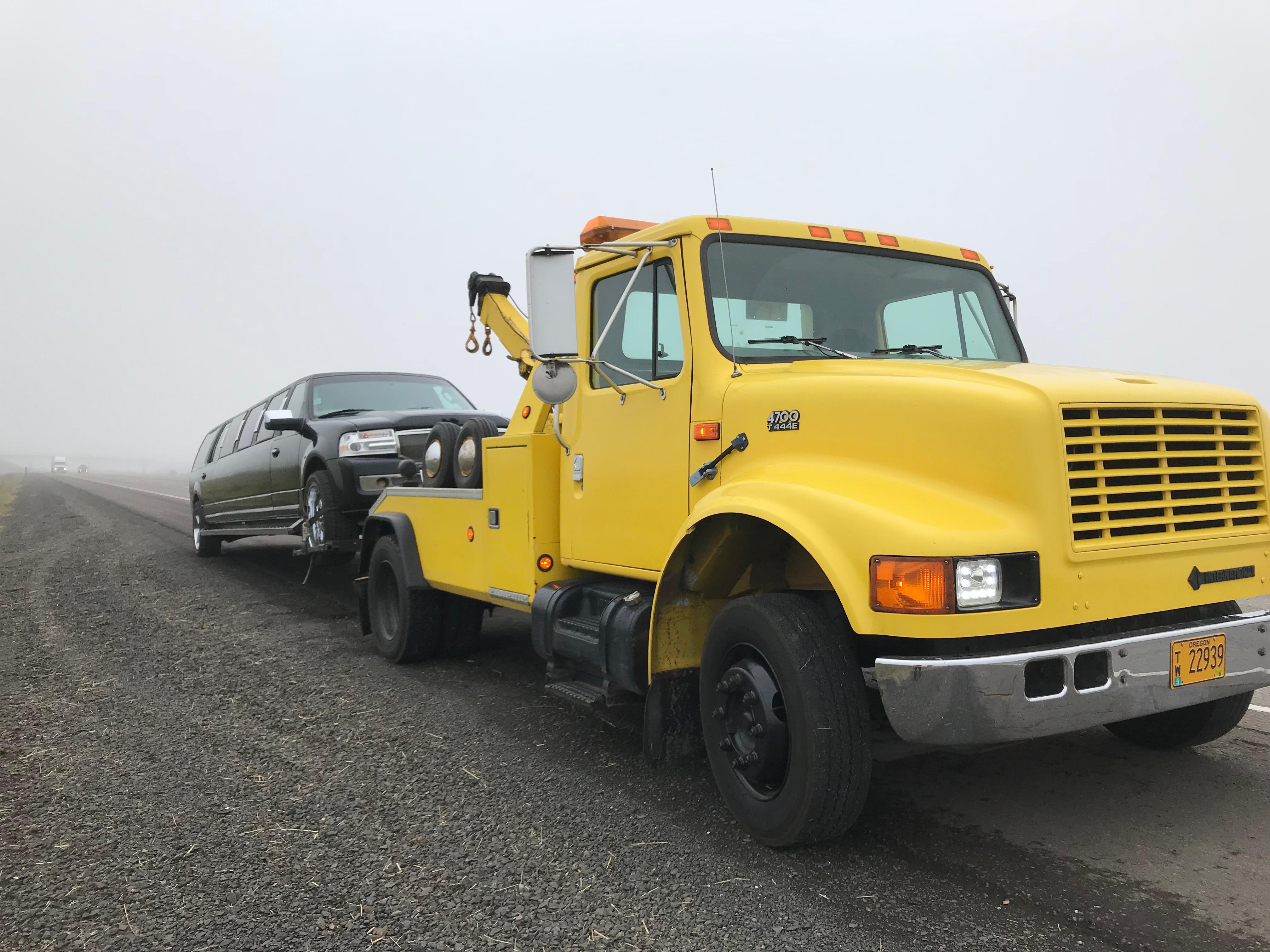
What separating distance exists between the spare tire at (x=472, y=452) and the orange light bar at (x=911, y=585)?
10.9 feet

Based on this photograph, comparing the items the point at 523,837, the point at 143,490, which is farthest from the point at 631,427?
the point at 143,490

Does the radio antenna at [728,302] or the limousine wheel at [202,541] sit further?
the limousine wheel at [202,541]

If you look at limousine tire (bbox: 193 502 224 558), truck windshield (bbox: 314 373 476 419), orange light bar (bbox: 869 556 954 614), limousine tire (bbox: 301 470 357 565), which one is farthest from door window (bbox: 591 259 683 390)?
limousine tire (bbox: 193 502 224 558)

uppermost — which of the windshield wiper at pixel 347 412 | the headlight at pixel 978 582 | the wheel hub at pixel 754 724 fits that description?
the windshield wiper at pixel 347 412

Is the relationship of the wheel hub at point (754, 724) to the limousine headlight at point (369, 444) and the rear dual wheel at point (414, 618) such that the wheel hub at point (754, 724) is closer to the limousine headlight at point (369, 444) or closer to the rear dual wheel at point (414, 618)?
the rear dual wheel at point (414, 618)

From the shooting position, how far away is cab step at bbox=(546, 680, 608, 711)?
439cm

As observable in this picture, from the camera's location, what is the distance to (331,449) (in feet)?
26.6

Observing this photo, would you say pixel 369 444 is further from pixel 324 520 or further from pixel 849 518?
pixel 849 518

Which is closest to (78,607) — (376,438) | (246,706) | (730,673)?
(376,438)

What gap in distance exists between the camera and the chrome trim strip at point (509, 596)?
200 inches

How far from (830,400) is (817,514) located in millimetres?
492

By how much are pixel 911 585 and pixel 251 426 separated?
989 centimetres

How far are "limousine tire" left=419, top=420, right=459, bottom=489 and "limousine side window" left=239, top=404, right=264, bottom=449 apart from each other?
15.7ft

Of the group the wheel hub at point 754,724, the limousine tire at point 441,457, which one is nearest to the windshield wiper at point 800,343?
the wheel hub at point 754,724
